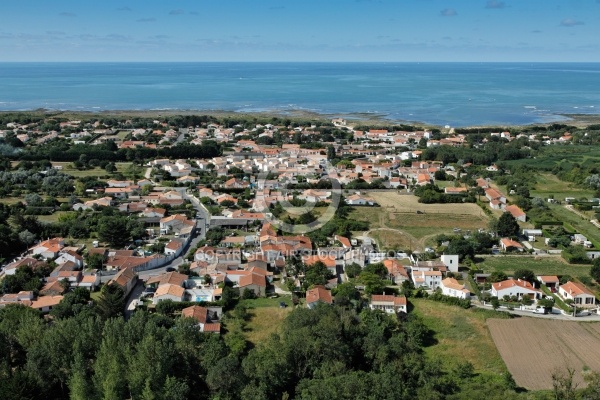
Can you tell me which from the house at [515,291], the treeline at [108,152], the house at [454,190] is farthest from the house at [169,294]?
the treeline at [108,152]

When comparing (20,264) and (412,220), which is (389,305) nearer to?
(412,220)

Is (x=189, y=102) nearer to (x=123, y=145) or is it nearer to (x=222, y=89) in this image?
(x=222, y=89)

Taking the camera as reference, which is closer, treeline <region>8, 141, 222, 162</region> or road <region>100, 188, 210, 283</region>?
road <region>100, 188, 210, 283</region>

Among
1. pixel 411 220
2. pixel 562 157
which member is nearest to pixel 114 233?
pixel 411 220

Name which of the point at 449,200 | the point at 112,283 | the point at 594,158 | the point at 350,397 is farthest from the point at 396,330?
the point at 594,158

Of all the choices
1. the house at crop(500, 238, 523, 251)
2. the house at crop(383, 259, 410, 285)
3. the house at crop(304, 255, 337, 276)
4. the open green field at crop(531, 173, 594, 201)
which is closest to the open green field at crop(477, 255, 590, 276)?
the house at crop(500, 238, 523, 251)

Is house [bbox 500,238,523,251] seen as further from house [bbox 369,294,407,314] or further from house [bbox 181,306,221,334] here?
house [bbox 181,306,221,334]

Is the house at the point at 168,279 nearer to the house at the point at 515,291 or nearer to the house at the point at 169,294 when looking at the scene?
the house at the point at 169,294
